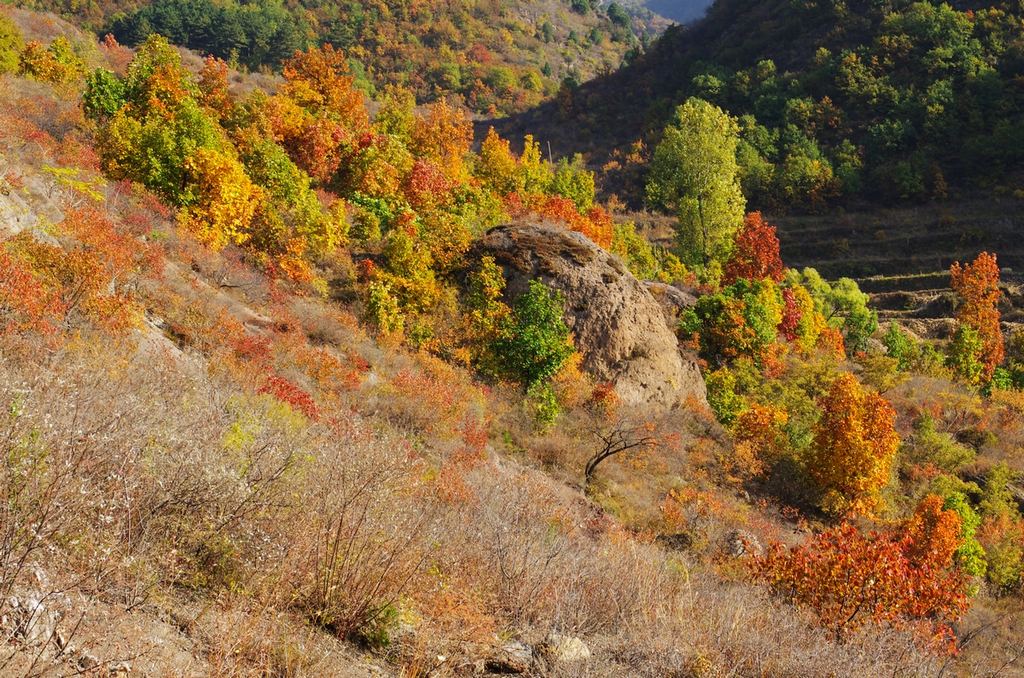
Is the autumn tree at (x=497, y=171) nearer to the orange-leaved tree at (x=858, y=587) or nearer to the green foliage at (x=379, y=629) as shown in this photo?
the orange-leaved tree at (x=858, y=587)

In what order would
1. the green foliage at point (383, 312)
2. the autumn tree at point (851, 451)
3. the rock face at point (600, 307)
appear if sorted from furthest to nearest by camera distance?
the rock face at point (600, 307) → the autumn tree at point (851, 451) → the green foliage at point (383, 312)

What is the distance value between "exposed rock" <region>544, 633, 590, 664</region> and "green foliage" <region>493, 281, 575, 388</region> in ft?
43.5

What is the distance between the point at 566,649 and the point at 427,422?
825 centimetres

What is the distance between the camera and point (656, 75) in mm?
75438

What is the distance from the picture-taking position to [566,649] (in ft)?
19.7

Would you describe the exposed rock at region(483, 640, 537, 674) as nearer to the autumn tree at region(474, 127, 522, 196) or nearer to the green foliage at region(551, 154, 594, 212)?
the autumn tree at region(474, 127, 522, 196)

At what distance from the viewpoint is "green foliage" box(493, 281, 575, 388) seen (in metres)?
19.5

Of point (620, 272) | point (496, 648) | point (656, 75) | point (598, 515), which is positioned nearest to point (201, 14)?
point (656, 75)

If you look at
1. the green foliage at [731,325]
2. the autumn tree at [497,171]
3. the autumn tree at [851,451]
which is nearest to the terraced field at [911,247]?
the green foliage at [731,325]

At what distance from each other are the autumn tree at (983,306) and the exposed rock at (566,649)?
34.6 meters

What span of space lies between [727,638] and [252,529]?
4573mm

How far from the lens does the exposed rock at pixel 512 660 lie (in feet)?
18.0

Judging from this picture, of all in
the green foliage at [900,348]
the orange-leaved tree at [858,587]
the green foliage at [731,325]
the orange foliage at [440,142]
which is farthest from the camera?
the green foliage at [900,348]

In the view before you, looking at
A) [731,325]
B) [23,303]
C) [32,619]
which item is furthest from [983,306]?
[32,619]
